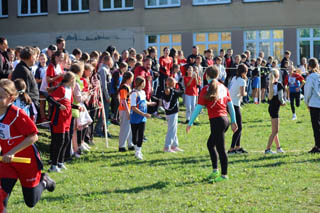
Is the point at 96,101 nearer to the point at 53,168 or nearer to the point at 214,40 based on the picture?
the point at 53,168

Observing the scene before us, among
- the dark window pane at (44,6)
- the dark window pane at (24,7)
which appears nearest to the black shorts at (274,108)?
the dark window pane at (44,6)

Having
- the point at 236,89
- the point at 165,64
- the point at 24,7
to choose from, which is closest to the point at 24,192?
the point at 236,89

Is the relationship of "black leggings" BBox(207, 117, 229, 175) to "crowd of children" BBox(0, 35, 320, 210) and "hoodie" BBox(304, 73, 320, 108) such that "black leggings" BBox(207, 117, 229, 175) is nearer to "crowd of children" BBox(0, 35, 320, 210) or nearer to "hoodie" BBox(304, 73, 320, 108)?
"crowd of children" BBox(0, 35, 320, 210)

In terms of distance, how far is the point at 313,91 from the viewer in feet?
39.8

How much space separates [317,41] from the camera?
31219 millimetres

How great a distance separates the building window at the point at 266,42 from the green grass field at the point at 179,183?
18365 mm

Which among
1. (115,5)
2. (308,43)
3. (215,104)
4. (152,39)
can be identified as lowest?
(215,104)

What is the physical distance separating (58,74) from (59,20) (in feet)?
78.9

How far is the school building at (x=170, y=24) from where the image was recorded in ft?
102

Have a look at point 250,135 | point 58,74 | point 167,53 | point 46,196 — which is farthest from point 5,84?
point 167,53

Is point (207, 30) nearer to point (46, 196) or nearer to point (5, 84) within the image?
point (46, 196)

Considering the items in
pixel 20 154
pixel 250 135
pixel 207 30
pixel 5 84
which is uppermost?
pixel 207 30

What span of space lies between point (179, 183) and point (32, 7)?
2918 centimetres

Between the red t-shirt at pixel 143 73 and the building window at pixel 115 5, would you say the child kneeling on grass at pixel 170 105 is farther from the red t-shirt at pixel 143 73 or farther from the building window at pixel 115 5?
the building window at pixel 115 5
